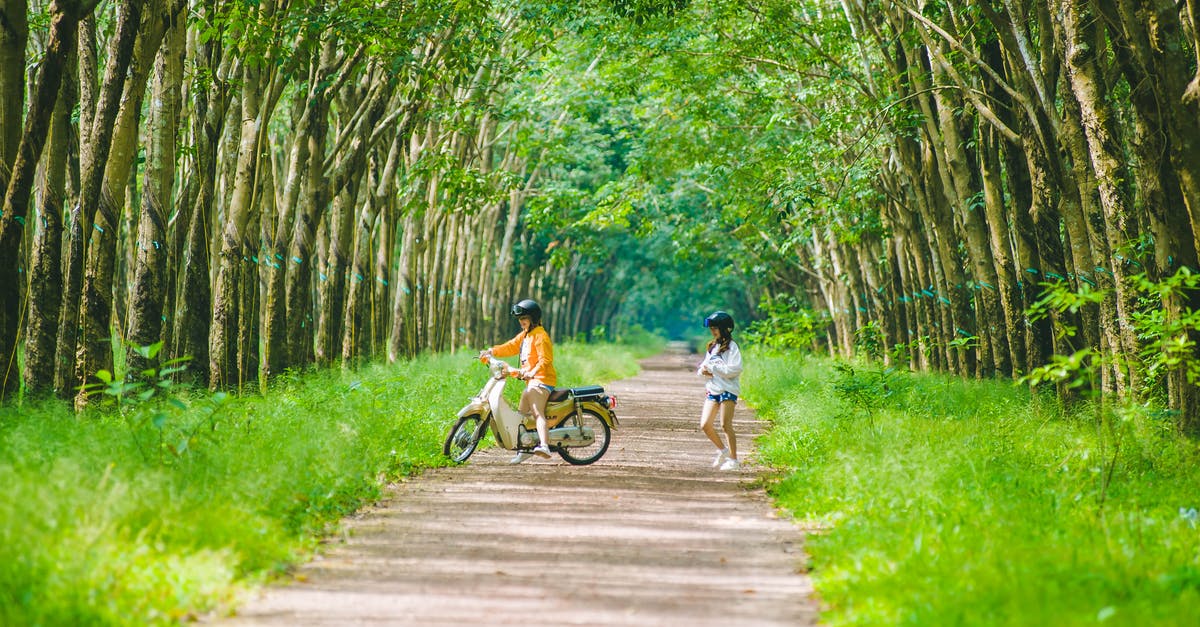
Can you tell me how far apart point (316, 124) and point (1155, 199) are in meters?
11.2

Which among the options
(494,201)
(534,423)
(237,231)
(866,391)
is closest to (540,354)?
(534,423)

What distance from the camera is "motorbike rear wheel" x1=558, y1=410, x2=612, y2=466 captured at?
13.1 metres

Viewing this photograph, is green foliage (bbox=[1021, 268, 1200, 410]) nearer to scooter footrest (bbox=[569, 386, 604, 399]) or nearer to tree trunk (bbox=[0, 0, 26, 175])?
scooter footrest (bbox=[569, 386, 604, 399])

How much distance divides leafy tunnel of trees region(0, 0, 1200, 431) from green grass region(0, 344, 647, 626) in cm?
103

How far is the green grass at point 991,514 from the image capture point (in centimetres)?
601

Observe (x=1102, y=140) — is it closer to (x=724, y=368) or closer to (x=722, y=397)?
(x=724, y=368)

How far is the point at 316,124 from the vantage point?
17.6m

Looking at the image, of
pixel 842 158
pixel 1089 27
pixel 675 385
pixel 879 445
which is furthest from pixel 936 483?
pixel 675 385

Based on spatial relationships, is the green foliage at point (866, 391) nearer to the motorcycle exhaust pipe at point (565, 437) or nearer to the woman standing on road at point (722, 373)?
the woman standing on road at point (722, 373)

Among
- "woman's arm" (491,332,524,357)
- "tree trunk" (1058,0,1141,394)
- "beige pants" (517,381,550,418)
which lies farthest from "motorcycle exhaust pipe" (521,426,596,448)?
"tree trunk" (1058,0,1141,394)

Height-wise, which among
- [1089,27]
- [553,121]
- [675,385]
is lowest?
[675,385]

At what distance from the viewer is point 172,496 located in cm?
717

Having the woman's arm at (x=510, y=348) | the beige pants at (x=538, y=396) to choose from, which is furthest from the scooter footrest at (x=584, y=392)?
the woman's arm at (x=510, y=348)

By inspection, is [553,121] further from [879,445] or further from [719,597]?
[719,597]
